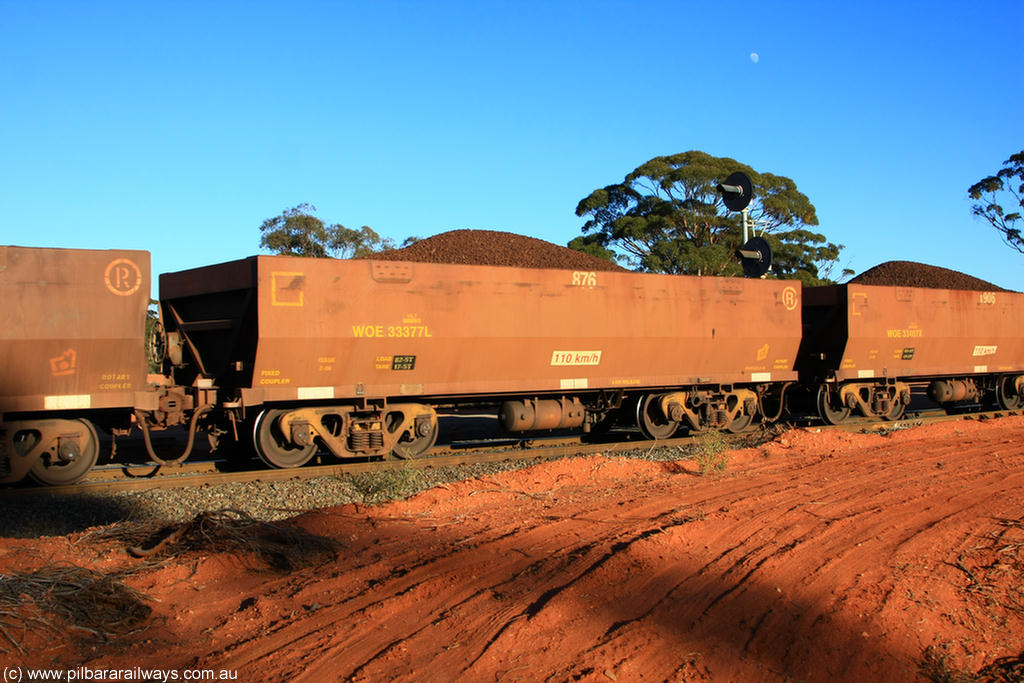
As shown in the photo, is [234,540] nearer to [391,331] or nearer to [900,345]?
[391,331]

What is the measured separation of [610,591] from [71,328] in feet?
26.6

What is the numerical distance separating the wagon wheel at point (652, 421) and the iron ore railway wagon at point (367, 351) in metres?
0.03

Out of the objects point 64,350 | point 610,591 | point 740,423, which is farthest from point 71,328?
point 740,423

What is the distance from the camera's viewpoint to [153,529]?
662 cm

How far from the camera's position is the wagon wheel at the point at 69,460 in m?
9.99

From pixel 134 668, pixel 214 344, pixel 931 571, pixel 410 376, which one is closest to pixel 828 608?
pixel 931 571

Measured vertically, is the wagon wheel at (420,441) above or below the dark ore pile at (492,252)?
below

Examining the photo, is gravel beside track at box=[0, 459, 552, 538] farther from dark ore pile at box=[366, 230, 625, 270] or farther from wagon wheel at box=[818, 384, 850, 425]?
dark ore pile at box=[366, 230, 625, 270]

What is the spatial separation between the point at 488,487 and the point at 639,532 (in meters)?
2.80

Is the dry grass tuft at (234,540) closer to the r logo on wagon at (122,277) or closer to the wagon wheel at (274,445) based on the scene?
the wagon wheel at (274,445)

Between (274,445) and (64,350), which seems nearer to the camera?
(64,350)

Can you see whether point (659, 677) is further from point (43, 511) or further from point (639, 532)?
point (43, 511)

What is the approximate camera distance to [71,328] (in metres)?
9.92

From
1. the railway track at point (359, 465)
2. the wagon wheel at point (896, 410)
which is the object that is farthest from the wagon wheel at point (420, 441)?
the wagon wheel at point (896, 410)
